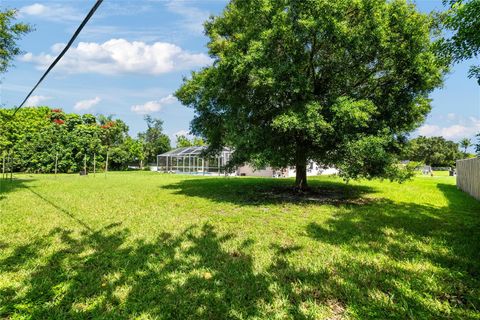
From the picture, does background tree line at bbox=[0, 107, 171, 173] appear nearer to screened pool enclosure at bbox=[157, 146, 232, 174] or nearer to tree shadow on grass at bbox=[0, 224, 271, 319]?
screened pool enclosure at bbox=[157, 146, 232, 174]

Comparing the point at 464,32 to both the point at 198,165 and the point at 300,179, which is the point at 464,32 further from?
the point at 198,165

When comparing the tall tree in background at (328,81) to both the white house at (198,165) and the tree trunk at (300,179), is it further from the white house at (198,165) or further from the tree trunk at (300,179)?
the white house at (198,165)

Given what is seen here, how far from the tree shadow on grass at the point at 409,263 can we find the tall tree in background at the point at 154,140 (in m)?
44.2

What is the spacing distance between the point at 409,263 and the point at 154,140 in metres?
51.3

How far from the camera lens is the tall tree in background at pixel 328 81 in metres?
8.59

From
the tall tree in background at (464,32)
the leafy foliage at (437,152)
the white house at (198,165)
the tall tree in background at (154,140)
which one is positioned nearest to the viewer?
the tall tree in background at (464,32)

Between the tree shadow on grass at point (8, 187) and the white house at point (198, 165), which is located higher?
the white house at point (198, 165)

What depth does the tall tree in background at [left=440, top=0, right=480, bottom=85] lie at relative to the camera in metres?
5.40

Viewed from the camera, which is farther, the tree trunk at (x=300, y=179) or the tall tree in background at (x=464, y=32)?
the tree trunk at (x=300, y=179)

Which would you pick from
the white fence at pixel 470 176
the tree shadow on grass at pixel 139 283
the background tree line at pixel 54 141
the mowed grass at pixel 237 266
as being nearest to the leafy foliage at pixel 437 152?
the white fence at pixel 470 176

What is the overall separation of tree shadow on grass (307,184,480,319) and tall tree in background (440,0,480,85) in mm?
3359

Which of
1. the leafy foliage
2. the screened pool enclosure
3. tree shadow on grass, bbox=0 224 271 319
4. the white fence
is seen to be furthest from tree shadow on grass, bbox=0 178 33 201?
the leafy foliage

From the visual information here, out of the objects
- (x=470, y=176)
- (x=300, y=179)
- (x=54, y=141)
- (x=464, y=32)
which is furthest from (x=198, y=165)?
(x=464, y=32)

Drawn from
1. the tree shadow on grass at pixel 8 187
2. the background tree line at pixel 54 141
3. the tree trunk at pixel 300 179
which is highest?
the background tree line at pixel 54 141
